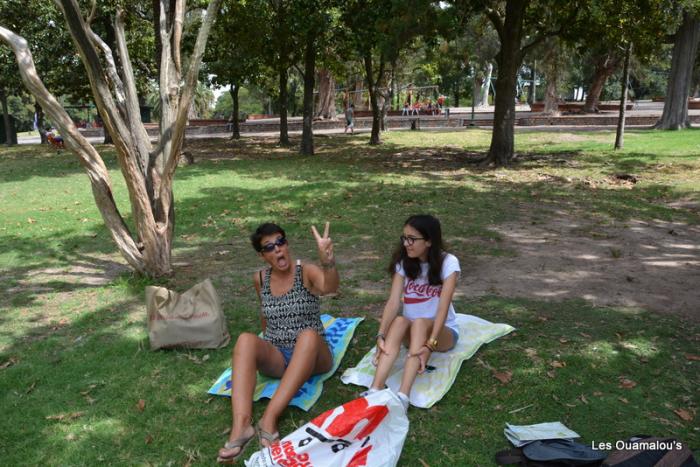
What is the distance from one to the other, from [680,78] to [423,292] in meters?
23.3

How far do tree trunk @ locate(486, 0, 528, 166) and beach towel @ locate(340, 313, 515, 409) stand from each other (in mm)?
10564

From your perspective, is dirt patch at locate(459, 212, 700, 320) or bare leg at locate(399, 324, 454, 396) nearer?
bare leg at locate(399, 324, 454, 396)

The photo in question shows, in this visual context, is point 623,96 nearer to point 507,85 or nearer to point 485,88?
point 507,85

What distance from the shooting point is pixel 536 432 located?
332 cm

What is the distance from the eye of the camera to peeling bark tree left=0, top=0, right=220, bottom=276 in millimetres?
5785

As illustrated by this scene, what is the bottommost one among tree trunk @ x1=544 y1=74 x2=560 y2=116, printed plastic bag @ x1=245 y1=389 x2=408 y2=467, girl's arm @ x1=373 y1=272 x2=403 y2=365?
printed plastic bag @ x1=245 y1=389 x2=408 y2=467

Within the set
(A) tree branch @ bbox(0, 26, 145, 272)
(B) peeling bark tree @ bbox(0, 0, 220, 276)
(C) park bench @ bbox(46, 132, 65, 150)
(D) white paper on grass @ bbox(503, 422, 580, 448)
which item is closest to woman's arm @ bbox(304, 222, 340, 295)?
(D) white paper on grass @ bbox(503, 422, 580, 448)

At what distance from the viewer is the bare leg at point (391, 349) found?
145 inches

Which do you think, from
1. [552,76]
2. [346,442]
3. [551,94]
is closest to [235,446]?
[346,442]

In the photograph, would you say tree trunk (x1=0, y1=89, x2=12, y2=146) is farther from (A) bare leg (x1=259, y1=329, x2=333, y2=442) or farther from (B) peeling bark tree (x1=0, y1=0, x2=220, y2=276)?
(A) bare leg (x1=259, y1=329, x2=333, y2=442)

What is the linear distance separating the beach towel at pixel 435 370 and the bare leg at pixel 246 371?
0.59 m

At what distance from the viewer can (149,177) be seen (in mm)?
6309

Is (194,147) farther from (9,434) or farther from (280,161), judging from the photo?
(9,434)

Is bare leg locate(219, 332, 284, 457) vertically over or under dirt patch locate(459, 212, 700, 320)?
over
